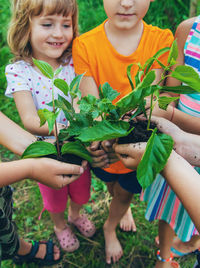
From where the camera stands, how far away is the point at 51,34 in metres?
1.15

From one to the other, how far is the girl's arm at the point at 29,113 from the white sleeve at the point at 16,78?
0.02 metres

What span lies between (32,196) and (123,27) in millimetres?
1348

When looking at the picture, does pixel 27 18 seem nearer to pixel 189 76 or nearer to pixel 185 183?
pixel 189 76

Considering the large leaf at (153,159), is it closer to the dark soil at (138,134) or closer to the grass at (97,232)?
the dark soil at (138,134)

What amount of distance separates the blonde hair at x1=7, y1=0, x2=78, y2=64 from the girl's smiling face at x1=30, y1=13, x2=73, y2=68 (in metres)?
0.02

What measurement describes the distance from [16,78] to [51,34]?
0.26m

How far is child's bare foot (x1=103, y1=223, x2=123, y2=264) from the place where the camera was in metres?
1.48

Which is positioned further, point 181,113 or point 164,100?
point 181,113

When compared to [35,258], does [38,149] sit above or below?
above

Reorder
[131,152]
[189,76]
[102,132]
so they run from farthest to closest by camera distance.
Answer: [131,152]
[102,132]
[189,76]

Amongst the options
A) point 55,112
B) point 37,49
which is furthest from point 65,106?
point 37,49

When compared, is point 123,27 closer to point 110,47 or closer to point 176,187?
point 110,47

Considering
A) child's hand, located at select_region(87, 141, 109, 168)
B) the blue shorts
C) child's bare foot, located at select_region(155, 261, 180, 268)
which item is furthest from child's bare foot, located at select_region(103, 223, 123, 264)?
child's hand, located at select_region(87, 141, 109, 168)

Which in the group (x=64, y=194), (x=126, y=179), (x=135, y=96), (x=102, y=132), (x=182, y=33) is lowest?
(x=64, y=194)
